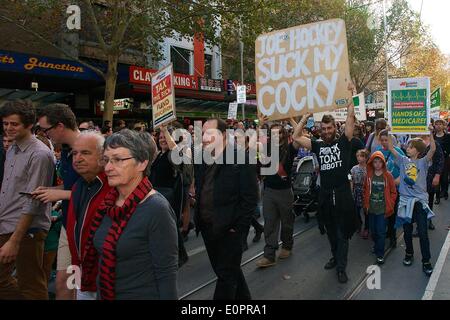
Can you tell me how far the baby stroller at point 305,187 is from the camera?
843 cm

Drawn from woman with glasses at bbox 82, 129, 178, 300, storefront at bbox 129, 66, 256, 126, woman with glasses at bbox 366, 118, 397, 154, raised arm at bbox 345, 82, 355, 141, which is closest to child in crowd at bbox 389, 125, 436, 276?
raised arm at bbox 345, 82, 355, 141

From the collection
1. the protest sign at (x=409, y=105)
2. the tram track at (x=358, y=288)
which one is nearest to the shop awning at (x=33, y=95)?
the protest sign at (x=409, y=105)

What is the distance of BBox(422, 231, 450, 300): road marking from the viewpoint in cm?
464

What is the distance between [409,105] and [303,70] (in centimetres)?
278

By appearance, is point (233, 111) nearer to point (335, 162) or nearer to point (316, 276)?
point (335, 162)

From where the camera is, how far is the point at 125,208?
93.5 inches

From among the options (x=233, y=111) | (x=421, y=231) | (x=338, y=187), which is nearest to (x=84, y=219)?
(x=338, y=187)

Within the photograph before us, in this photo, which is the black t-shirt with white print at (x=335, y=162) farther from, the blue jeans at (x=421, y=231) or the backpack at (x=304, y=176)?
→ the backpack at (x=304, y=176)

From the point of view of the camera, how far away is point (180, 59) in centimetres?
2553

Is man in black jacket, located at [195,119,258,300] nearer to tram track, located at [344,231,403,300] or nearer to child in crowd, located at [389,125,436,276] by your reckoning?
tram track, located at [344,231,403,300]

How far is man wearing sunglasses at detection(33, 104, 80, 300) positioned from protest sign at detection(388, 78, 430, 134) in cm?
524

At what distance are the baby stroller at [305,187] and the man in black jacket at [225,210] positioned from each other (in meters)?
4.68
